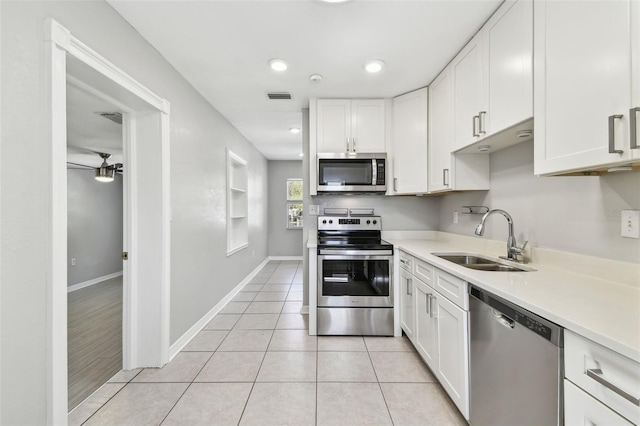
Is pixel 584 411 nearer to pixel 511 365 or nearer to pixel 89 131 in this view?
pixel 511 365

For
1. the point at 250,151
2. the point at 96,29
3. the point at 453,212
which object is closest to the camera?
the point at 96,29

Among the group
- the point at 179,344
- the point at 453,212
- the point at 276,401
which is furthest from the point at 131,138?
the point at 453,212

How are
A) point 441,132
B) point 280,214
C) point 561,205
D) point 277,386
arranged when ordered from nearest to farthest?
point 561,205, point 277,386, point 441,132, point 280,214

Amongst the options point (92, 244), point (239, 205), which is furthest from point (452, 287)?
point (92, 244)

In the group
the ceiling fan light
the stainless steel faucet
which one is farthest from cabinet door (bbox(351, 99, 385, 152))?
the ceiling fan light

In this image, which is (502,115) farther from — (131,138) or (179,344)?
(179,344)

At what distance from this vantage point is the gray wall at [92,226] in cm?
482

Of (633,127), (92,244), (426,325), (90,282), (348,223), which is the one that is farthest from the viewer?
(92,244)

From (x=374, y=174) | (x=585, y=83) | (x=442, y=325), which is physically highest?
(x=585, y=83)

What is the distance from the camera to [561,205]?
5.06 ft

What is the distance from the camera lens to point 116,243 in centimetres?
571

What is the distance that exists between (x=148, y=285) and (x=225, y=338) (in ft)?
3.07

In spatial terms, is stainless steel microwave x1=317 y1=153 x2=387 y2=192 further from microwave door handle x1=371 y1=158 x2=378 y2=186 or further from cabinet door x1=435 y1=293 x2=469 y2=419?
cabinet door x1=435 y1=293 x2=469 y2=419

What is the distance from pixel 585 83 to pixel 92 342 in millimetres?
3969
